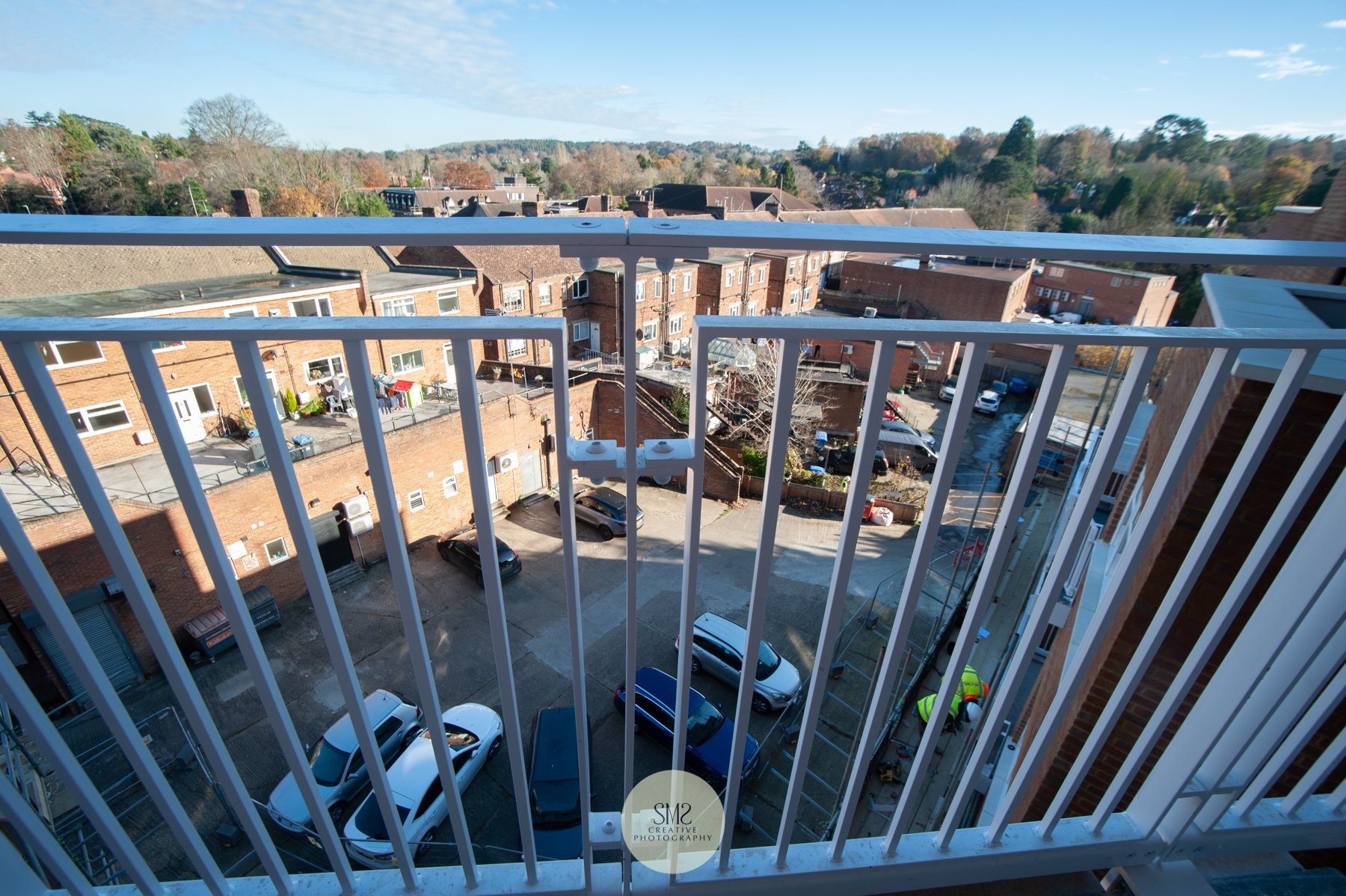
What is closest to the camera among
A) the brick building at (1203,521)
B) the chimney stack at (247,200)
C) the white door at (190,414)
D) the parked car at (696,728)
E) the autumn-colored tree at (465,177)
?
the brick building at (1203,521)

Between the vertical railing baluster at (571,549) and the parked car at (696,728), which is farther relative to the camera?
the parked car at (696,728)

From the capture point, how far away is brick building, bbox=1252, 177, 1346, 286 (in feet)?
13.2

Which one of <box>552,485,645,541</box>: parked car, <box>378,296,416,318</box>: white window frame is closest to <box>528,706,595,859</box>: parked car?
<box>552,485,645,541</box>: parked car

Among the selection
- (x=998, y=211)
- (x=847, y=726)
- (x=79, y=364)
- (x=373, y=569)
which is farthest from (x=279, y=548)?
(x=998, y=211)

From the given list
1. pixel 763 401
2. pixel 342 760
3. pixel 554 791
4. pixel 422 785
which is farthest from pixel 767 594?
pixel 763 401

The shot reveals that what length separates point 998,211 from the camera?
39.3 m

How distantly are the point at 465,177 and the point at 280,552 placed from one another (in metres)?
58.9

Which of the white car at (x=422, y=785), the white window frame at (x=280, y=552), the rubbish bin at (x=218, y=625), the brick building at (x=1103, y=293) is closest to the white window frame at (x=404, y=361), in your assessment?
the white window frame at (x=280, y=552)

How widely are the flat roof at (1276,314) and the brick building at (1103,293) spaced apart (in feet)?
76.6

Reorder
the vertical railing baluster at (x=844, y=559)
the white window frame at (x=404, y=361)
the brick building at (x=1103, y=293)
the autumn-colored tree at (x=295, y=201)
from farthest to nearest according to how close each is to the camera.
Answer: the autumn-colored tree at (x=295, y=201) → the brick building at (x=1103, y=293) → the white window frame at (x=404, y=361) → the vertical railing baluster at (x=844, y=559)

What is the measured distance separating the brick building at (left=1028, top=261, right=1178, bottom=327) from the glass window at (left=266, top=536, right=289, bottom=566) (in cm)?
2697

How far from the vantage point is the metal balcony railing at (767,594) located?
850mm

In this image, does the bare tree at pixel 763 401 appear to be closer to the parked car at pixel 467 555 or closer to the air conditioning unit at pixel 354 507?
the parked car at pixel 467 555
